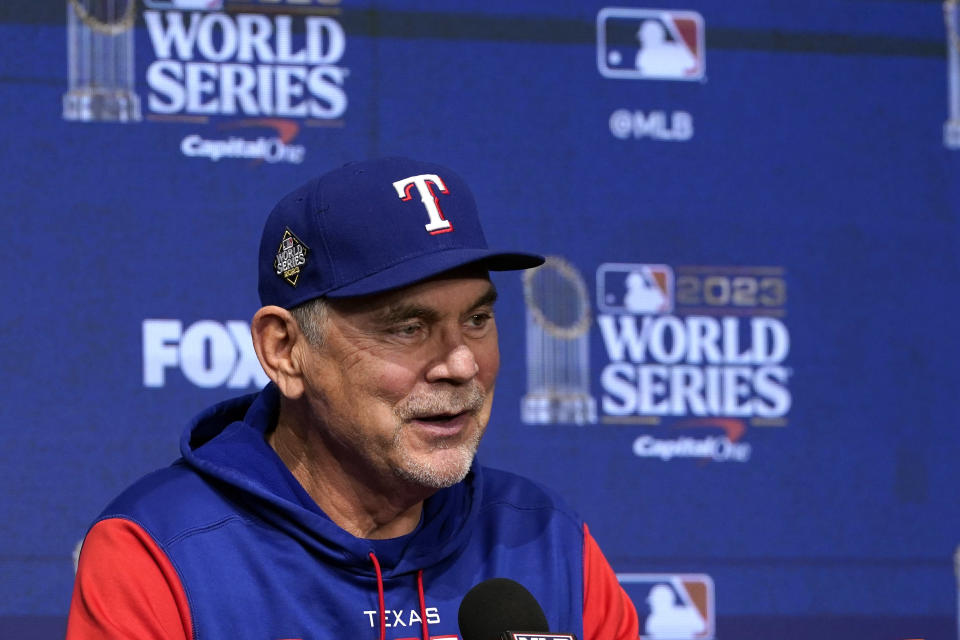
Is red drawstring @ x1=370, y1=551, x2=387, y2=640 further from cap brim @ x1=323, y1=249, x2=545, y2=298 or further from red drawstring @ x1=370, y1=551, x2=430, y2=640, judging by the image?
cap brim @ x1=323, y1=249, x2=545, y2=298

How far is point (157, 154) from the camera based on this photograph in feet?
8.12

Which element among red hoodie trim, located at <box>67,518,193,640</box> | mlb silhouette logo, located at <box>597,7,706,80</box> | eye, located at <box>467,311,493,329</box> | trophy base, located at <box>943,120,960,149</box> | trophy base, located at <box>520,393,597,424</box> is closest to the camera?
red hoodie trim, located at <box>67,518,193,640</box>

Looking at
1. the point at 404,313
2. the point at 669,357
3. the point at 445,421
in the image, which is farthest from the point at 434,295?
the point at 669,357

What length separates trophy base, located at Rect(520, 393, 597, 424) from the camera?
8.48 feet

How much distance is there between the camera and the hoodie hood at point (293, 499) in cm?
149

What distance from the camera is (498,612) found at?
1.27 m

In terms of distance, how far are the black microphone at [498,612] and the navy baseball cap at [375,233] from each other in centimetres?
33

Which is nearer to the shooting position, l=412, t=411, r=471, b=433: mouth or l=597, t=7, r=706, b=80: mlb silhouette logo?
l=412, t=411, r=471, b=433: mouth

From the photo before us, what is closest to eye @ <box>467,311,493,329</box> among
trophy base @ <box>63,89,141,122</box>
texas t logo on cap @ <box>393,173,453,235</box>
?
texas t logo on cap @ <box>393,173,453,235</box>

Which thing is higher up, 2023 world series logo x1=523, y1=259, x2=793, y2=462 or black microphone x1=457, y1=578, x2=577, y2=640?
2023 world series logo x1=523, y1=259, x2=793, y2=462

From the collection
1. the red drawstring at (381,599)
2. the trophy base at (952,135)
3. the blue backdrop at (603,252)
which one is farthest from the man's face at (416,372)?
the trophy base at (952,135)

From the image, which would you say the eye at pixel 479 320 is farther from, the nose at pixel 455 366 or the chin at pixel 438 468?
the chin at pixel 438 468

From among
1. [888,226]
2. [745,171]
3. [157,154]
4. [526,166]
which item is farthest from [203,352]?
[888,226]

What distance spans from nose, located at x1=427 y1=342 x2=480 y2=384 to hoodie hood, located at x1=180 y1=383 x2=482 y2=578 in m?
0.22
